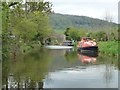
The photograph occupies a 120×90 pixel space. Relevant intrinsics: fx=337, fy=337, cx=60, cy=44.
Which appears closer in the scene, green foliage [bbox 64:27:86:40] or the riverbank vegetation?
the riverbank vegetation

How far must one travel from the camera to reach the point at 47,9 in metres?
60.2

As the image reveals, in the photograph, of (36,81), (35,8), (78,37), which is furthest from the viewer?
(78,37)

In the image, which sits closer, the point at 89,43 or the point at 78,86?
the point at 78,86

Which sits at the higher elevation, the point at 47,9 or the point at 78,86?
the point at 47,9

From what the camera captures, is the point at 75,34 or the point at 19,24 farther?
the point at 75,34

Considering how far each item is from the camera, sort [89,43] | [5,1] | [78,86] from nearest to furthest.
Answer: [78,86], [5,1], [89,43]

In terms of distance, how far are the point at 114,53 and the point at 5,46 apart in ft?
43.5

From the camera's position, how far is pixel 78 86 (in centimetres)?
1405

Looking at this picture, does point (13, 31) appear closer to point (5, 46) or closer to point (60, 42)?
point (5, 46)

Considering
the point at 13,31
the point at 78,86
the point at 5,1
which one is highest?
the point at 5,1

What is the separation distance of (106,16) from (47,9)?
13.3m

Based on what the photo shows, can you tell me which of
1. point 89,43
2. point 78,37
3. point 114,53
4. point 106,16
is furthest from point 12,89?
point 78,37

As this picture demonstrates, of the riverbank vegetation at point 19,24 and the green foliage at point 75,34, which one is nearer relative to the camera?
the riverbank vegetation at point 19,24

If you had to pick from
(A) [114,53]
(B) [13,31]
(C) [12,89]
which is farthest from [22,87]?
(A) [114,53]
